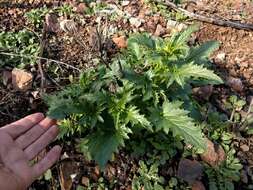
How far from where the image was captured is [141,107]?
326 centimetres

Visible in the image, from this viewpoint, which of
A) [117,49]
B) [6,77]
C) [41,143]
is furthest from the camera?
[117,49]

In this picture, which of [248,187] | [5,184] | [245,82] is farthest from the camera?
[245,82]

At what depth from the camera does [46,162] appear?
312cm

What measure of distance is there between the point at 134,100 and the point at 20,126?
2.67 feet

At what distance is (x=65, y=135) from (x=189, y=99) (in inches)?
37.7

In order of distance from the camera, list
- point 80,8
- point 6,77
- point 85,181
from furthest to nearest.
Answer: point 80,8 → point 6,77 → point 85,181

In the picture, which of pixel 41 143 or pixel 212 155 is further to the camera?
pixel 212 155

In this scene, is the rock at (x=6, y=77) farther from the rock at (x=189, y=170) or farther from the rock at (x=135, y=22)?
the rock at (x=189, y=170)

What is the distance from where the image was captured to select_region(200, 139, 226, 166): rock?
353 cm

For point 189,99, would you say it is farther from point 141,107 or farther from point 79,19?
point 79,19

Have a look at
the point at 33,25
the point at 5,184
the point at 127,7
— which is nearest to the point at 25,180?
the point at 5,184

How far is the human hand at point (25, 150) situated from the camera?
304 cm

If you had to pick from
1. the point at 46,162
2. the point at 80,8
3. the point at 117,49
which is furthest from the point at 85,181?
the point at 80,8

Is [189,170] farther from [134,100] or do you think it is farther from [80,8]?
[80,8]
